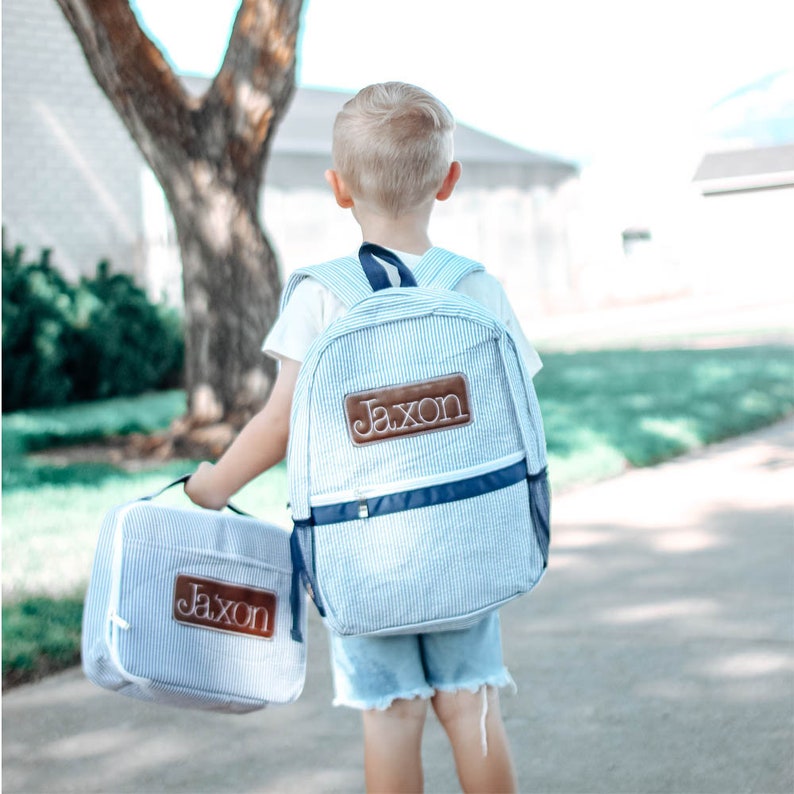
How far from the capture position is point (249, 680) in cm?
242

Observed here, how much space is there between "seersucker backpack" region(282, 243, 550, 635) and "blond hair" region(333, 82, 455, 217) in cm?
21

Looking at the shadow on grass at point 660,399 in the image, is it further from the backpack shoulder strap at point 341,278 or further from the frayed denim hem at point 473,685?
the backpack shoulder strap at point 341,278

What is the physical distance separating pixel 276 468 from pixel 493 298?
5619 mm

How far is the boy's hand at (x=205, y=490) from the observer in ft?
7.82

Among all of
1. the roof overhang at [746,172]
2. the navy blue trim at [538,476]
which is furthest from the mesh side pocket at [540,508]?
the roof overhang at [746,172]

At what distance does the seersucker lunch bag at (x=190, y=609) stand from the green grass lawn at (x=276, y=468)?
0.99 feet

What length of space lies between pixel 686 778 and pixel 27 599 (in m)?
2.78

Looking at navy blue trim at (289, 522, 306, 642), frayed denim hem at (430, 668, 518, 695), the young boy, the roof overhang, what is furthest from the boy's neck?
the roof overhang

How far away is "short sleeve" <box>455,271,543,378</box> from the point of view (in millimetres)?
2330

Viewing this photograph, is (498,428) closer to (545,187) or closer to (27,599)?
(27,599)

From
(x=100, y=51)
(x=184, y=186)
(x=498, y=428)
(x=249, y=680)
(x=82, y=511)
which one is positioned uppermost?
(x=100, y=51)

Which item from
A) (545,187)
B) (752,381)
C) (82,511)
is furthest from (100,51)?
(545,187)

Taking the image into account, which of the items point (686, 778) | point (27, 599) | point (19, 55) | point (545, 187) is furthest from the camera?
point (545, 187)

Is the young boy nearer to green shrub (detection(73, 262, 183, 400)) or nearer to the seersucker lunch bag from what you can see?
the seersucker lunch bag
